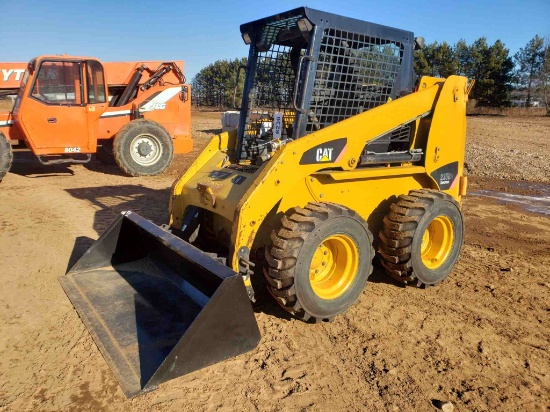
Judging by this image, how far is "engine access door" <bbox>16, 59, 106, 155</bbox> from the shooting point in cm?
907

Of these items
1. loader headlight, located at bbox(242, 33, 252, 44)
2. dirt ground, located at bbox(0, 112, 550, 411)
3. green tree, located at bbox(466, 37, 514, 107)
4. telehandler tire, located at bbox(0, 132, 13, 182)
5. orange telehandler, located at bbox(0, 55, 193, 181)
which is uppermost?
green tree, located at bbox(466, 37, 514, 107)

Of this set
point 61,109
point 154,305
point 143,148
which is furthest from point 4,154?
point 154,305

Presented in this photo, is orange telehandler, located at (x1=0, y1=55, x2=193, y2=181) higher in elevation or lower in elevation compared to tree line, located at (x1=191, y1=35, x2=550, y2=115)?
lower

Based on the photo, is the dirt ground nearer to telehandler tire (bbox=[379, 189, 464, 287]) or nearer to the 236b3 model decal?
telehandler tire (bbox=[379, 189, 464, 287])

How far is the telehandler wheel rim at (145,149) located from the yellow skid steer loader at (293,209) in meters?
5.78

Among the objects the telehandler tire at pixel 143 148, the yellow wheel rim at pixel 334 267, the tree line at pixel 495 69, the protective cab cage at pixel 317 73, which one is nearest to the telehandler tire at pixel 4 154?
the telehandler tire at pixel 143 148

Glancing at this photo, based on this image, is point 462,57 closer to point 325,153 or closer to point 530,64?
point 530,64

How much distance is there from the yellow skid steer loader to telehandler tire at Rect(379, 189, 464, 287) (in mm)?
14

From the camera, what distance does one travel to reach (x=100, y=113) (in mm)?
9672

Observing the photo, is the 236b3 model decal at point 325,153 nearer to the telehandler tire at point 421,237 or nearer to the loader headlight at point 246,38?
the telehandler tire at point 421,237

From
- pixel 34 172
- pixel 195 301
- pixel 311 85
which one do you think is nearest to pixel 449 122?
pixel 311 85

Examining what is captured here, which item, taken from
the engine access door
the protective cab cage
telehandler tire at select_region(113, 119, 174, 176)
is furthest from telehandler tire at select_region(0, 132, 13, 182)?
the protective cab cage

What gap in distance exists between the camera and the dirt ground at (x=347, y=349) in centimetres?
277

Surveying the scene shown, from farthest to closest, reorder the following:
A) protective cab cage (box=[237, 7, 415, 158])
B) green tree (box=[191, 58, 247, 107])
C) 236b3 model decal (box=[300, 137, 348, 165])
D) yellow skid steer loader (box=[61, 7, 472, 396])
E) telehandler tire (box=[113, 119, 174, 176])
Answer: green tree (box=[191, 58, 247, 107]) → telehandler tire (box=[113, 119, 174, 176]) → protective cab cage (box=[237, 7, 415, 158]) → 236b3 model decal (box=[300, 137, 348, 165]) → yellow skid steer loader (box=[61, 7, 472, 396])
